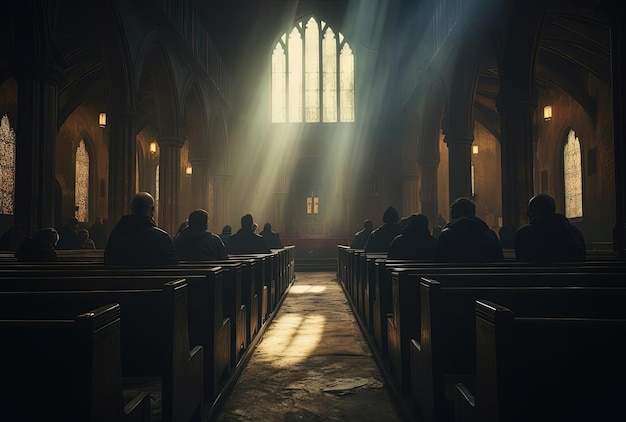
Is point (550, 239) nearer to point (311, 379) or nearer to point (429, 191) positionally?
point (311, 379)

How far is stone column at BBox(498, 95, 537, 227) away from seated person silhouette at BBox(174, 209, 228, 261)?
505 cm

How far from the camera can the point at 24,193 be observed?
19.4ft

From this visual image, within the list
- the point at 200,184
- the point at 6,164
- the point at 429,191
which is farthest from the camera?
the point at 200,184

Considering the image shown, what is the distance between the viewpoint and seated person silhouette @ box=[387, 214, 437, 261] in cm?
462

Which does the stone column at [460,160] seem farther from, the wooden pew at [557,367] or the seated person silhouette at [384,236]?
the wooden pew at [557,367]

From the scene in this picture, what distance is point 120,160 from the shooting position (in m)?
8.45

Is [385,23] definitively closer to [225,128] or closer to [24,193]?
[225,128]

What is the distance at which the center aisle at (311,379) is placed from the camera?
9.19 ft

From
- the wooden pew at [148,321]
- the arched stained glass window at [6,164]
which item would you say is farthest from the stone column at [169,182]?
the wooden pew at [148,321]

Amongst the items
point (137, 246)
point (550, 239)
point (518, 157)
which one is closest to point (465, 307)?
point (550, 239)

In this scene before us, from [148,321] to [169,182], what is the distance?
32.2ft

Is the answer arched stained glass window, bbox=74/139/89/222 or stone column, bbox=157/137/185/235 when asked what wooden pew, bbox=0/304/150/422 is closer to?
stone column, bbox=157/137/185/235

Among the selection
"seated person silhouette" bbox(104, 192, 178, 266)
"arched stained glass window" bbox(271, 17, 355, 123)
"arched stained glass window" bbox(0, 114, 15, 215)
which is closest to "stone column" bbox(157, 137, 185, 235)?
"arched stained glass window" bbox(0, 114, 15, 215)

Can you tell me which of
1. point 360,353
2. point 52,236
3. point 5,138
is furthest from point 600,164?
point 5,138
